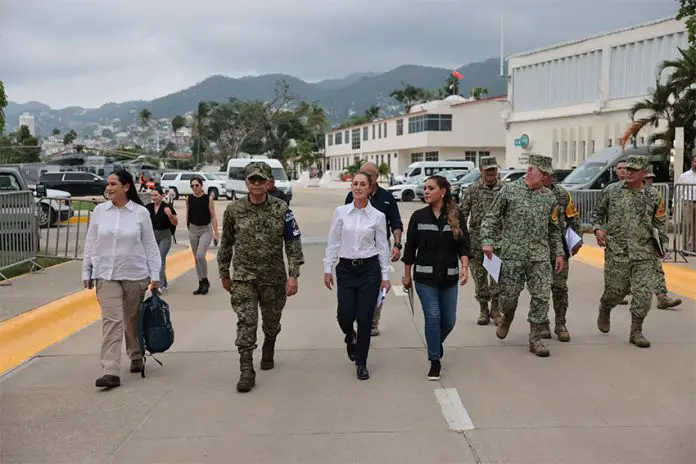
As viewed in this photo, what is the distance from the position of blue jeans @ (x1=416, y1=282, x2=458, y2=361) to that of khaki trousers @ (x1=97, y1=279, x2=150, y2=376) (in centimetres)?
239

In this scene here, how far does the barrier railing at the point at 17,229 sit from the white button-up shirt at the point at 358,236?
21.4ft

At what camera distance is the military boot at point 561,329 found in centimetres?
748

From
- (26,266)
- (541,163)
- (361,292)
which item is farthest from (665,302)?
(26,266)

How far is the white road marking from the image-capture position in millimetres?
5011

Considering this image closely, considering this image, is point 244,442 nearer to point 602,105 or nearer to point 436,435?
point 436,435

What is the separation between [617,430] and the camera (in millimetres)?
4883

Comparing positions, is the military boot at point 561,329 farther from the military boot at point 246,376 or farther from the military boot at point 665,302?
the military boot at point 246,376

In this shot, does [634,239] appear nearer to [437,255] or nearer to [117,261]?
[437,255]

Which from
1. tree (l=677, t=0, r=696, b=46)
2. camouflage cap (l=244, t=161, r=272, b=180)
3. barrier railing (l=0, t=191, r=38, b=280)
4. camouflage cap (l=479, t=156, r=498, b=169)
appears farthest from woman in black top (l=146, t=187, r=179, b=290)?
tree (l=677, t=0, r=696, b=46)

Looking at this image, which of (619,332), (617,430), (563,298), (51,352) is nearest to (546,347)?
(563,298)

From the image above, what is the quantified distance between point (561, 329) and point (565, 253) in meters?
0.83

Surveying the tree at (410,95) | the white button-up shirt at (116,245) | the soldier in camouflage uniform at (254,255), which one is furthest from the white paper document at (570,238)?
the tree at (410,95)

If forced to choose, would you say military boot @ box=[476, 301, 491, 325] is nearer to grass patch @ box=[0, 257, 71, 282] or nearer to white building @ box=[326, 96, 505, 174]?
grass patch @ box=[0, 257, 71, 282]

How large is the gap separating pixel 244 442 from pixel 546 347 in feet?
11.7
